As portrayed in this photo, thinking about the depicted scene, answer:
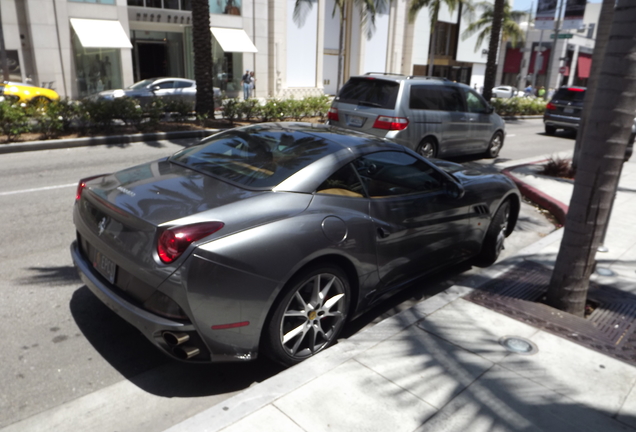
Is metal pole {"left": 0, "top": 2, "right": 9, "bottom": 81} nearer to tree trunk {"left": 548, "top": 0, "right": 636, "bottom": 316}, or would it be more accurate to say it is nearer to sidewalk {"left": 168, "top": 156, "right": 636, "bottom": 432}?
sidewalk {"left": 168, "top": 156, "right": 636, "bottom": 432}

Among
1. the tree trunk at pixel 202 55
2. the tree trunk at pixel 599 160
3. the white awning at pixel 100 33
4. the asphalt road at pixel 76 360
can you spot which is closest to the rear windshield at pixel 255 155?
the asphalt road at pixel 76 360

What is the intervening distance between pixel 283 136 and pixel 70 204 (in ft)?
13.5

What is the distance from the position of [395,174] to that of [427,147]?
6.25 meters

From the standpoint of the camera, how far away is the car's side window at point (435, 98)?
10070 millimetres

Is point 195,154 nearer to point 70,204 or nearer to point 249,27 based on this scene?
point 70,204

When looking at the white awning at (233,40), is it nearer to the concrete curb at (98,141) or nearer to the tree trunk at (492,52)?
the tree trunk at (492,52)

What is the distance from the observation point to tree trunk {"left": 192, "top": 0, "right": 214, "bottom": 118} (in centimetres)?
1427

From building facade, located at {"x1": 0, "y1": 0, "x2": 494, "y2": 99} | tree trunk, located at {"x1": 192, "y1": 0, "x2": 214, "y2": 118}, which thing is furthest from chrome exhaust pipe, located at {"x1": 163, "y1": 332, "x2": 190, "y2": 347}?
building facade, located at {"x1": 0, "y1": 0, "x2": 494, "y2": 99}

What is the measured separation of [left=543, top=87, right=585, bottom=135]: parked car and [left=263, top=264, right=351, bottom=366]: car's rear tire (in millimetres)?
16864

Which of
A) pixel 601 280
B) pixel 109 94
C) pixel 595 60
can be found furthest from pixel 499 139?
pixel 109 94

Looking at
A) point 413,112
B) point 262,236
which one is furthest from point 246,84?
point 262,236

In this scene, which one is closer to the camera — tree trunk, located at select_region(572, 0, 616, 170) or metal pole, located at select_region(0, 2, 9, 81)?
tree trunk, located at select_region(572, 0, 616, 170)

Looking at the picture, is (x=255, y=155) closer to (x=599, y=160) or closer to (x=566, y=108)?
(x=599, y=160)

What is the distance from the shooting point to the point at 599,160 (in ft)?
13.9
